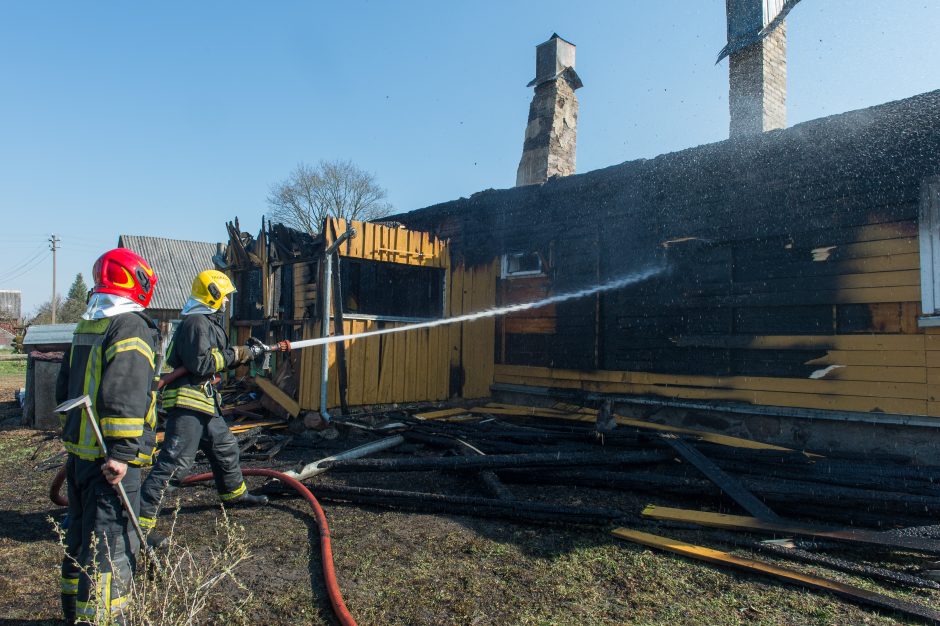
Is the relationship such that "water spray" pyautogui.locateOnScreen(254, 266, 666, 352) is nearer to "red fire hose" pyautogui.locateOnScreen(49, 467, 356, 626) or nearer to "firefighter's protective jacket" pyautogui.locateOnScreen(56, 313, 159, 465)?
"red fire hose" pyautogui.locateOnScreen(49, 467, 356, 626)

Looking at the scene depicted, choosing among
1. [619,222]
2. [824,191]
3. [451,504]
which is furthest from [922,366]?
[451,504]

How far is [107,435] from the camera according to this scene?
2783 mm

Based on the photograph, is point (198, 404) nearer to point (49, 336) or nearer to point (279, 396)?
point (279, 396)

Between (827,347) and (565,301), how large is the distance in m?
3.64

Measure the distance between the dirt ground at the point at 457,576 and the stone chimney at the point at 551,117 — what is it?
10.3 metres

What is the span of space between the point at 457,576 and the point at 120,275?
265 centimetres

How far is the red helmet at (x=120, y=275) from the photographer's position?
118 inches

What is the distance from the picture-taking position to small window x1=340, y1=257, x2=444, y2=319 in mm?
8624

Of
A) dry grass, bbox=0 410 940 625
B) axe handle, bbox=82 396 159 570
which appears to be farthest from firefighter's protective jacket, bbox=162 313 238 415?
axe handle, bbox=82 396 159 570

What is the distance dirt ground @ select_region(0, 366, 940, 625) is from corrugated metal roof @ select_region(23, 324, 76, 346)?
23.6 ft

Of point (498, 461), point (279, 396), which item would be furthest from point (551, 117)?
point (498, 461)

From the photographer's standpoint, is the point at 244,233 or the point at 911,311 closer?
the point at 911,311

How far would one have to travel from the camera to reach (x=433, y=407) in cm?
923

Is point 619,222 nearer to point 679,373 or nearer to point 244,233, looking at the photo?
point 679,373
